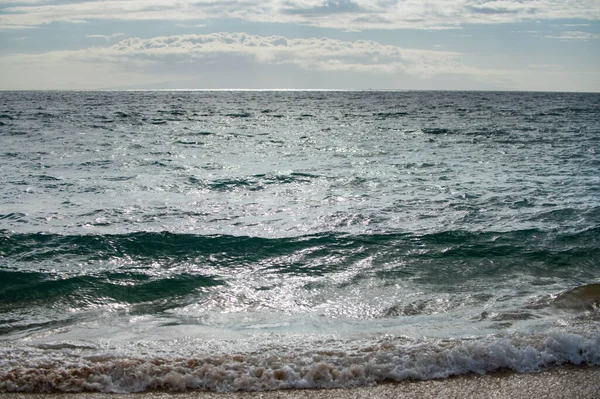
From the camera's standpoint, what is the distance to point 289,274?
29.6 feet

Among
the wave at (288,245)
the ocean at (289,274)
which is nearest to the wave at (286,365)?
the ocean at (289,274)

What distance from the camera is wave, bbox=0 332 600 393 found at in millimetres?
5227

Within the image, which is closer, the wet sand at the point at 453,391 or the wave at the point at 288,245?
the wet sand at the point at 453,391

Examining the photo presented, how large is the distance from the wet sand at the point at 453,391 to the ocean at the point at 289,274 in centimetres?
12

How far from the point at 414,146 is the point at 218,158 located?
10222mm

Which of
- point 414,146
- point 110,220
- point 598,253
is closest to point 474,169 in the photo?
point 414,146

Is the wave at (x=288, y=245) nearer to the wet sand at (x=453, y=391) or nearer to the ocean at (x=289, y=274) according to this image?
the ocean at (x=289, y=274)

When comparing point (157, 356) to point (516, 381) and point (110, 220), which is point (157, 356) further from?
point (110, 220)

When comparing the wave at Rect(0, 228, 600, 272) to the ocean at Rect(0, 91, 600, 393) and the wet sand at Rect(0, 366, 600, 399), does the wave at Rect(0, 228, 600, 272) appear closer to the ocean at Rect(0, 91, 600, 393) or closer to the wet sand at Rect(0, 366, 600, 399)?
the ocean at Rect(0, 91, 600, 393)

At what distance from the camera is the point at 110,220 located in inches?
477

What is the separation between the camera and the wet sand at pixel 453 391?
5.04 m

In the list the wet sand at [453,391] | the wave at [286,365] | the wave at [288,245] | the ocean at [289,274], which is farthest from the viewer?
the wave at [288,245]

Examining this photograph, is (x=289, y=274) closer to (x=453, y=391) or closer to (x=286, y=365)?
(x=286, y=365)

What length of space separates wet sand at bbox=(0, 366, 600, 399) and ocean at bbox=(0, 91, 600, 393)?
0.12 m
